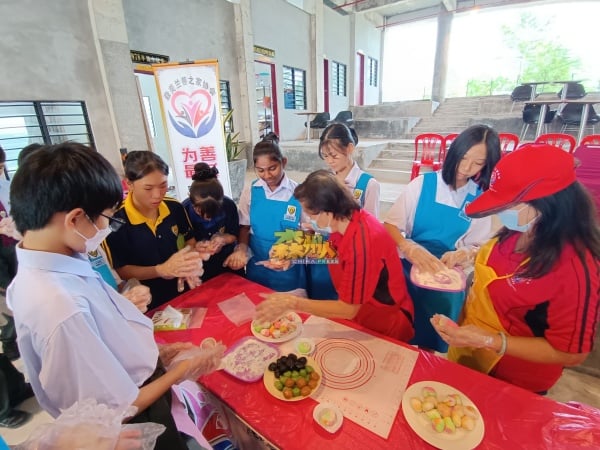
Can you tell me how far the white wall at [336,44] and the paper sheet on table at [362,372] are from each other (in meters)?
11.8

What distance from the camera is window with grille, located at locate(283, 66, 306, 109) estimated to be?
9.62m

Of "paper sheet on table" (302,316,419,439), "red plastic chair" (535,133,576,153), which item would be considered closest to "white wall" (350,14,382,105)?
"red plastic chair" (535,133,576,153)

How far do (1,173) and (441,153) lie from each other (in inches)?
228

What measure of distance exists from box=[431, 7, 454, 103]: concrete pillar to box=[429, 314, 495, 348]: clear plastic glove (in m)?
12.1

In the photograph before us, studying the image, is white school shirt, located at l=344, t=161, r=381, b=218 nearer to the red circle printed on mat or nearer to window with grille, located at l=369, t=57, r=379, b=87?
the red circle printed on mat

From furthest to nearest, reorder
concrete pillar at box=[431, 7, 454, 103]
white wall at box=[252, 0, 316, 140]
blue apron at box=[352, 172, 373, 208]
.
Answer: concrete pillar at box=[431, 7, 454, 103] < white wall at box=[252, 0, 316, 140] < blue apron at box=[352, 172, 373, 208]

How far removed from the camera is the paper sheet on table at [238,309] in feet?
4.79

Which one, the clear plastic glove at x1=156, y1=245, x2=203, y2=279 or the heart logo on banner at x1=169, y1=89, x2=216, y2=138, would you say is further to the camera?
the heart logo on banner at x1=169, y1=89, x2=216, y2=138

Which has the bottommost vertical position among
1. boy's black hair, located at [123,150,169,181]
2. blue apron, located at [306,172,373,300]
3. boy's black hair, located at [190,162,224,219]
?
blue apron, located at [306,172,373,300]

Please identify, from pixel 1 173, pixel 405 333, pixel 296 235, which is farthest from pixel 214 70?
pixel 405 333

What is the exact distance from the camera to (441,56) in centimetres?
1113

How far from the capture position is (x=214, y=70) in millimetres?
3547

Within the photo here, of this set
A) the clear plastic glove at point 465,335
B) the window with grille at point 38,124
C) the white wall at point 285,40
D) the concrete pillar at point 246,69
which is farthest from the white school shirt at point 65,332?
the white wall at point 285,40

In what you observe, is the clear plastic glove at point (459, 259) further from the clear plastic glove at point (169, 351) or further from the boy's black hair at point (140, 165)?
the boy's black hair at point (140, 165)
